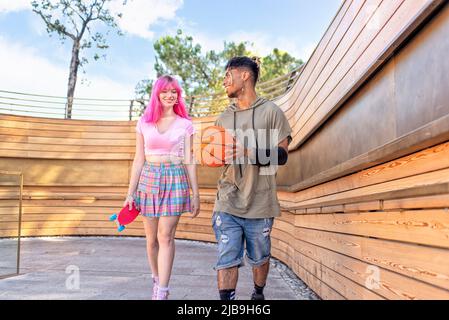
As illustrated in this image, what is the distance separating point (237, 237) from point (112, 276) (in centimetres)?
277

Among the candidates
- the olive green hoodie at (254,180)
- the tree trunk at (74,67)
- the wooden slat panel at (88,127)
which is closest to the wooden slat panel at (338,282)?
the olive green hoodie at (254,180)

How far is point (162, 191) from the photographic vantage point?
331 centimetres

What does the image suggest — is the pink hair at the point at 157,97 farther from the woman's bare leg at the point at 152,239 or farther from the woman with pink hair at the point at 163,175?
the woman's bare leg at the point at 152,239

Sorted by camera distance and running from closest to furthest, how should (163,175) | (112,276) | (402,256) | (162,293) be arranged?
1. (402,256)
2. (162,293)
3. (163,175)
4. (112,276)

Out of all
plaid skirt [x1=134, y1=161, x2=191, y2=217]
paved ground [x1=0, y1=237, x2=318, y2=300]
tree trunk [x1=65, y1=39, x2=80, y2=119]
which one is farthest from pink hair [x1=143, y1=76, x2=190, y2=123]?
tree trunk [x1=65, y1=39, x2=80, y2=119]

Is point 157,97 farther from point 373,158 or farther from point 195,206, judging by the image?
point 373,158

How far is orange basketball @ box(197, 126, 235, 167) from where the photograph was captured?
110 inches

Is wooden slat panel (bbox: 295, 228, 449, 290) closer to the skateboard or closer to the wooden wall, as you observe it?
the wooden wall

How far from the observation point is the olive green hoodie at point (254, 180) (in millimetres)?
2830

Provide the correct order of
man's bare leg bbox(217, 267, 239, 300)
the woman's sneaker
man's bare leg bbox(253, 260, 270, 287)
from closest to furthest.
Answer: man's bare leg bbox(217, 267, 239, 300) → man's bare leg bbox(253, 260, 270, 287) → the woman's sneaker

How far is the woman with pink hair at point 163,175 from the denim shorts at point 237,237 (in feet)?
1.72

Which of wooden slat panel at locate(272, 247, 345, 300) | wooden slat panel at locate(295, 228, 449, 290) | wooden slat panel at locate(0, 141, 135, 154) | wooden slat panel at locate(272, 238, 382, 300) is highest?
wooden slat panel at locate(0, 141, 135, 154)

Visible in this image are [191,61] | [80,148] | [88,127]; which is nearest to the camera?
[80,148]

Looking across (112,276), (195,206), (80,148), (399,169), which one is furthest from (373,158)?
(80,148)
